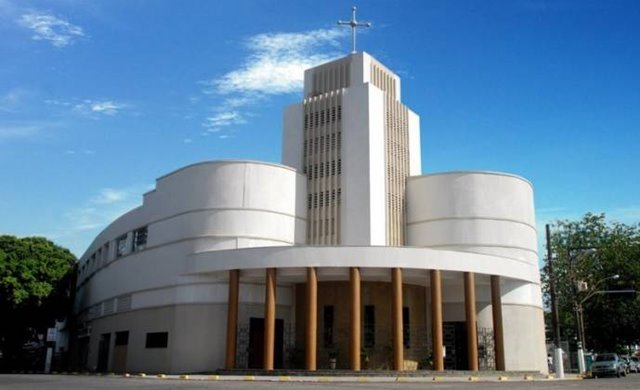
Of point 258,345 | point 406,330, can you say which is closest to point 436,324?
point 406,330

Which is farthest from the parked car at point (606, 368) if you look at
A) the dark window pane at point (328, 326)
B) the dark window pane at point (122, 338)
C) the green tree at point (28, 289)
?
the green tree at point (28, 289)

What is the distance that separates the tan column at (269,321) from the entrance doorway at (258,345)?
472 cm

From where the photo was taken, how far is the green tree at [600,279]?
59344mm

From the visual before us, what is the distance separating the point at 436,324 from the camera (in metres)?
31.2

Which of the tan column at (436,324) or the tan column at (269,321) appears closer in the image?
the tan column at (269,321)

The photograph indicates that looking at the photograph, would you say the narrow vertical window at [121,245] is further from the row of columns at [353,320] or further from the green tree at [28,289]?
the row of columns at [353,320]

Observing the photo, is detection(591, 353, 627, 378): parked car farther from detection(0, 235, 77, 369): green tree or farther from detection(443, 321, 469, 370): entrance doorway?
detection(0, 235, 77, 369): green tree

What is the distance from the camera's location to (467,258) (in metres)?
32.9

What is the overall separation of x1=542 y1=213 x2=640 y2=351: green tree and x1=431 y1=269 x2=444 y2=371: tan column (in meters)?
30.1

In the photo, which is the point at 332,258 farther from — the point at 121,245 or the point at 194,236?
the point at 121,245

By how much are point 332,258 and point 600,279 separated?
40.6 meters

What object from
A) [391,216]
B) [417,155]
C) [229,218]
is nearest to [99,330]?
[229,218]

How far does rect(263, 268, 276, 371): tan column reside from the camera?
30266 mm

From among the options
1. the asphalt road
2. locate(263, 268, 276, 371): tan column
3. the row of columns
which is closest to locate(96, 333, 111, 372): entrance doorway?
the row of columns
